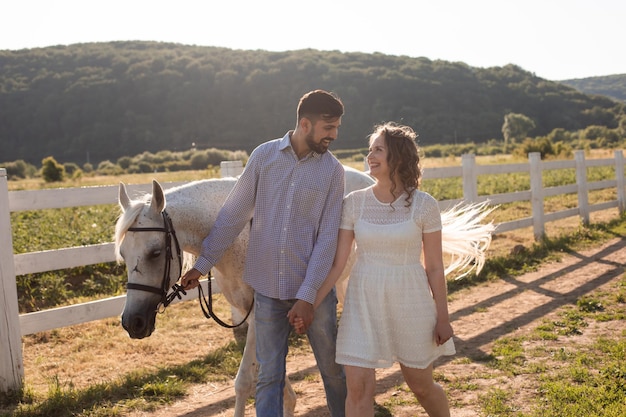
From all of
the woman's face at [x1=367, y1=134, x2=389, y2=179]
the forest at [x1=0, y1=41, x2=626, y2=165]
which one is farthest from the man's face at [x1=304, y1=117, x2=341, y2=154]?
the forest at [x1=0, y1=41, x2=626, y2=165]

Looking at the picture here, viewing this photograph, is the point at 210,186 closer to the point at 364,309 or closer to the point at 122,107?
the point at 364,309

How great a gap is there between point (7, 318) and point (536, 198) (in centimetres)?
880

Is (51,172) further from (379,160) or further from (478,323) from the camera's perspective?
(379,160)

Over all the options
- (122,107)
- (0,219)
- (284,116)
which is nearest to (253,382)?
(0,219)

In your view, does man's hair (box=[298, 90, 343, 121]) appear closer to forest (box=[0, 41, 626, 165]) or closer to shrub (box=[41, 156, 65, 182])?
shrub (box=[41, 156, 65, 182])

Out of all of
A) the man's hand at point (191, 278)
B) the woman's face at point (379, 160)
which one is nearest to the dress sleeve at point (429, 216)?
the woman's face at point (379, 160)

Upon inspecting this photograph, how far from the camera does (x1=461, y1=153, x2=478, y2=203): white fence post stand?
914cm

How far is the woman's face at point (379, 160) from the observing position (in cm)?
286

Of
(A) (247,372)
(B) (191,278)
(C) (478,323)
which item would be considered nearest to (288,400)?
(A) (247,372)

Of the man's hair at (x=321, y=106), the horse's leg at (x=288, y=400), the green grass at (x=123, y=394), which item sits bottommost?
the green grass at (x=123, y=394)

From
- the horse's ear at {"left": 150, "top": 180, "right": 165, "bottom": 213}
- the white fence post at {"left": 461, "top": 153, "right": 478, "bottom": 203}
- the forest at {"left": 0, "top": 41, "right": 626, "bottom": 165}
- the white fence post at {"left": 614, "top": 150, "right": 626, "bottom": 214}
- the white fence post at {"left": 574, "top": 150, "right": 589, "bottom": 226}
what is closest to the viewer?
the horse's ear at {"left": 150, "top": 180, "right": 165, "bottom": 213}

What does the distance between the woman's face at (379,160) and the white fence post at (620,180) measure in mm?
12877

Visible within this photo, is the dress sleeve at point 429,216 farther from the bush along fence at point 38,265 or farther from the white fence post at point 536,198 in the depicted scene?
the white fence post at point 536,198

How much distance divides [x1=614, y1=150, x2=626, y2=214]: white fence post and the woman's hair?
12818 millimetres
